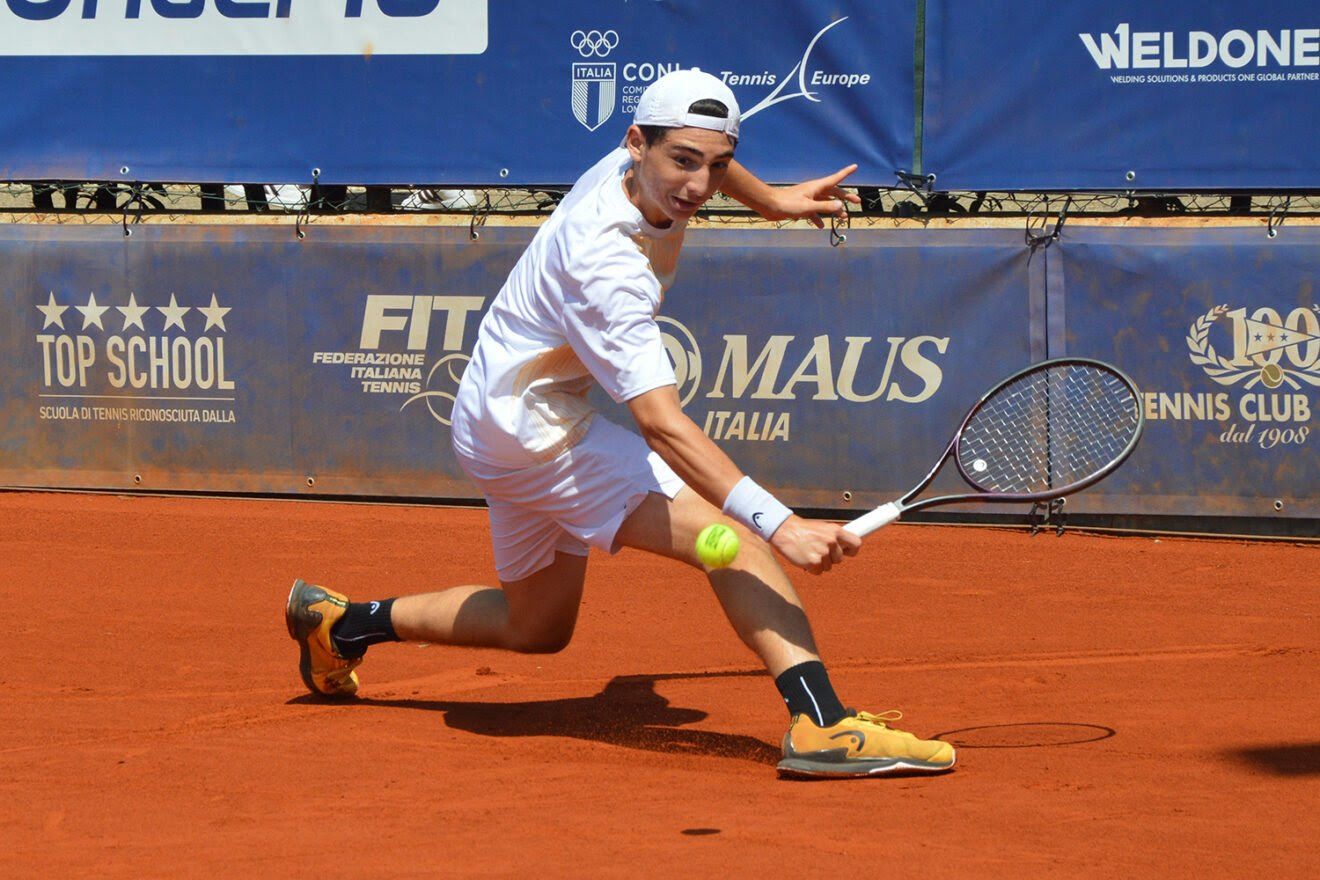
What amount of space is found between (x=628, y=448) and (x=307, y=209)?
4.72 m

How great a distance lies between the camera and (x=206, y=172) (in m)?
8.05

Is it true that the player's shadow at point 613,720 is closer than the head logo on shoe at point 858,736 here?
No

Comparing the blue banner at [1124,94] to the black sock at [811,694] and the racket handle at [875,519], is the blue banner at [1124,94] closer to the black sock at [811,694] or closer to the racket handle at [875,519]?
the racket handle at [875,519]

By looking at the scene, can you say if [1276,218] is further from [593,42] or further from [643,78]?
[593,42]

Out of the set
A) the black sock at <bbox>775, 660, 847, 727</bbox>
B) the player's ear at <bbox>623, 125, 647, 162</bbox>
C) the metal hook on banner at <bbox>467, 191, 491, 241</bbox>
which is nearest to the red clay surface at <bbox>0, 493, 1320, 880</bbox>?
the black sock at <bbox>775, 660, 847, 727</bbox>

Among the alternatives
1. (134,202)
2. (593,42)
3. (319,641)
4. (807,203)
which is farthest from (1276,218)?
(134,202)

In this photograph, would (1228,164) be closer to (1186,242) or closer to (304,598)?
(1186,242)

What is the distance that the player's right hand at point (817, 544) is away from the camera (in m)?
3.26

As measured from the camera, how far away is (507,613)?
4.23m

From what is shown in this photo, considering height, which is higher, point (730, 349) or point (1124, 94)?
point (1124, 94)

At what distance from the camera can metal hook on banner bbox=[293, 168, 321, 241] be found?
7883mm

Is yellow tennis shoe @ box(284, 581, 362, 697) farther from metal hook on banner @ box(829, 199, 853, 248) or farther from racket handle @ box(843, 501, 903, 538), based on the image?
metal hook on banner @ box(829, 199, 853, 248)

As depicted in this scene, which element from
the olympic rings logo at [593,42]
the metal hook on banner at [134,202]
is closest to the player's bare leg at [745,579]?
the olympic rings logo at [593,42]

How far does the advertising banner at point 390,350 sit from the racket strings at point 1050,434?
0.51m
